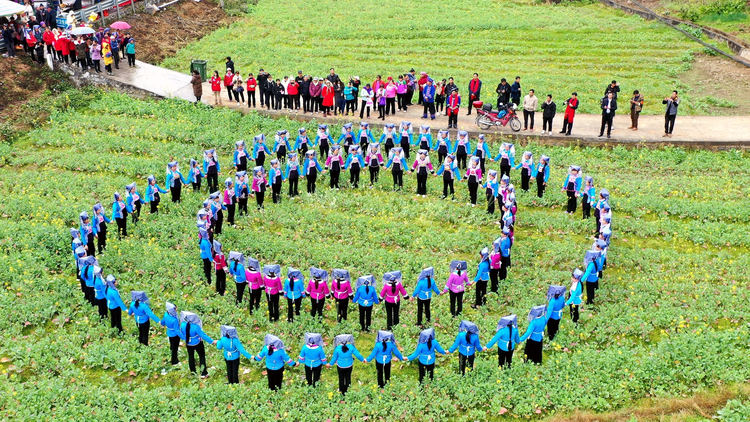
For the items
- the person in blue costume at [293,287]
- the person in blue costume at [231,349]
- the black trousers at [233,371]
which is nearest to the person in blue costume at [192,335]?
the person in blue costume at [231,349]

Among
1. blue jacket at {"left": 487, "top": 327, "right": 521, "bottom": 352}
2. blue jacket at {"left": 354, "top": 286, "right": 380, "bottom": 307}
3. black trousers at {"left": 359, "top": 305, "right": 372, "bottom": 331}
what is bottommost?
black trousers at {"left": 359, "top": 305, "right": 372, "bottom": 331}

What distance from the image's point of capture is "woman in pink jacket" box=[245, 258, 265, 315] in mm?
17859

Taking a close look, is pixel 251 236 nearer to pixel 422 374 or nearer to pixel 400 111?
pixel 422 374

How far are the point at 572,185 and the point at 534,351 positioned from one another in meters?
8.20

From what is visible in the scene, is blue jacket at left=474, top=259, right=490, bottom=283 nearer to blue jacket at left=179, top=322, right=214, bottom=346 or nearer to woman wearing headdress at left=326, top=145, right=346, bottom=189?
blue jacket at left=179, top=322, right=214, bottom=346

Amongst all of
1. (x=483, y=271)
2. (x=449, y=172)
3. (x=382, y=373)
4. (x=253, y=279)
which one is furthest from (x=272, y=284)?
(x=449, y=172)

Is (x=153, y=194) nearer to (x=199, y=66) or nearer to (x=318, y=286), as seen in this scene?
(x=318, y=286)

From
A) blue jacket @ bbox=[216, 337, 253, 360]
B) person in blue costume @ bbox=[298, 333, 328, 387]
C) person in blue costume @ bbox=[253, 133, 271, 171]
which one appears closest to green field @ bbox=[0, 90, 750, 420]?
person in blue costume @ bbox=[298, 333, 328, 387]

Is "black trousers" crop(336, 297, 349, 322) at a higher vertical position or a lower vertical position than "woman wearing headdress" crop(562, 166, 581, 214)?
lower

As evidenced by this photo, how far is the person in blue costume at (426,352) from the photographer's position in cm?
1530

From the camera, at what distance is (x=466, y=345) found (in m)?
15.5

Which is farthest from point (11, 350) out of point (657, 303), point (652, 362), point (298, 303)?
point (657, 303)

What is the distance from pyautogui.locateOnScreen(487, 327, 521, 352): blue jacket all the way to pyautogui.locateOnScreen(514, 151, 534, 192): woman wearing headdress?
959 centimetres

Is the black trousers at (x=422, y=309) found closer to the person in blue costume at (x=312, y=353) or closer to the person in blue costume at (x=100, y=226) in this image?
the person in blue costume at (x=312, y=353)
